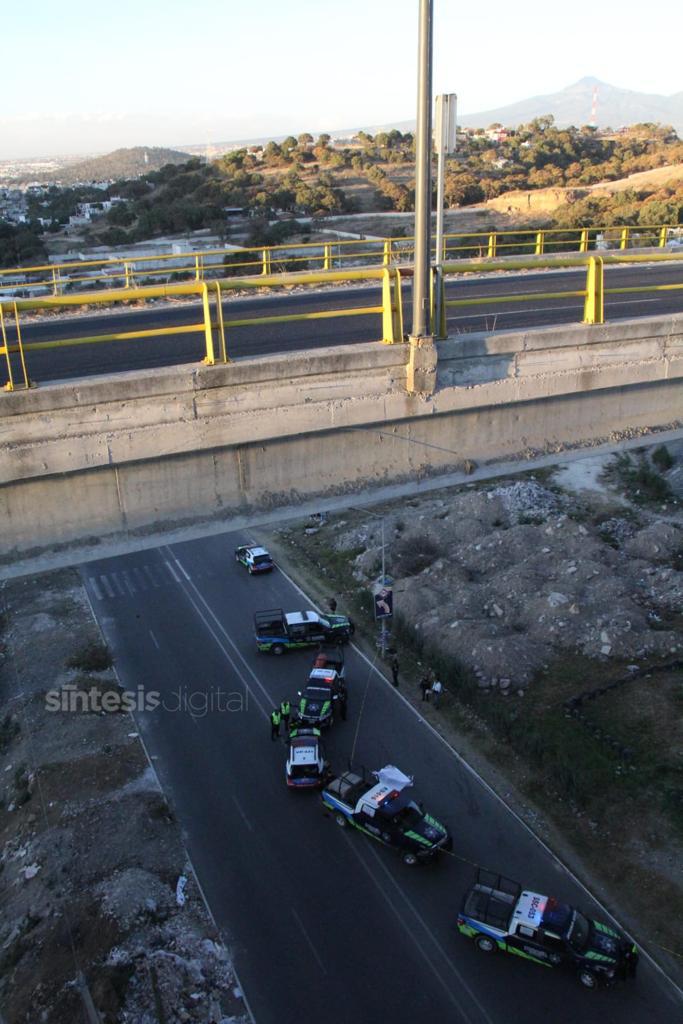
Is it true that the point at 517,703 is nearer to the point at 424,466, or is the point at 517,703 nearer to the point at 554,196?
the point at 424,466

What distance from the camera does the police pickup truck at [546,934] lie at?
13688 millimetres

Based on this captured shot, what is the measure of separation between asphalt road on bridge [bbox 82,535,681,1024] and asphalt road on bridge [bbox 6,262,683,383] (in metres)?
10.7

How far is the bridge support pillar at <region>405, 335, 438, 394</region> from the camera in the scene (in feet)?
26.3

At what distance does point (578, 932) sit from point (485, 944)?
1.67 m

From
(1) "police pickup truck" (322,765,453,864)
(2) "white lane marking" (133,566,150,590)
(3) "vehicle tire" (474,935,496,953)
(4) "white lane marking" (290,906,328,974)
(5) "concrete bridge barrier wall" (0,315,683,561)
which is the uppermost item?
(5) "concrete bridge barrier wall" (0,315,683,561)

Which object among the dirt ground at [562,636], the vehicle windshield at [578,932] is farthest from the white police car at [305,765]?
the vehicle windshield at [578,932]

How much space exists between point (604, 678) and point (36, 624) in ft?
62.5

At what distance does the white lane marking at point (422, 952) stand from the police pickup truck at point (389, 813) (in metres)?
0.69

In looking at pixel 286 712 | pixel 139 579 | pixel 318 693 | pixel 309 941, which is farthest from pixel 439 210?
pixel 139 579

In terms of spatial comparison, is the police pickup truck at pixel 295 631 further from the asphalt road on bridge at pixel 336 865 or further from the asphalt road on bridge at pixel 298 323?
the asphalt road on bridge at pixel 298 323

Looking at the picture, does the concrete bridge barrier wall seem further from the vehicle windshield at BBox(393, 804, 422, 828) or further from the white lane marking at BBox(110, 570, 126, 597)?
the white lane marking at BBox(110, 570, 126, 597)

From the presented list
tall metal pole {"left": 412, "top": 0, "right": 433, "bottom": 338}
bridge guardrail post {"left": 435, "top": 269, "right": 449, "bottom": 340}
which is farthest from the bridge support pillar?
tall metal pole {"left": 412, "top": 0, "right": 433, "bottom": 338}

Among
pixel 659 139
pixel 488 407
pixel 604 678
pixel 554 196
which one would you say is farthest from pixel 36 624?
pixel 659 139

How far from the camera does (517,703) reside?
22.3m
